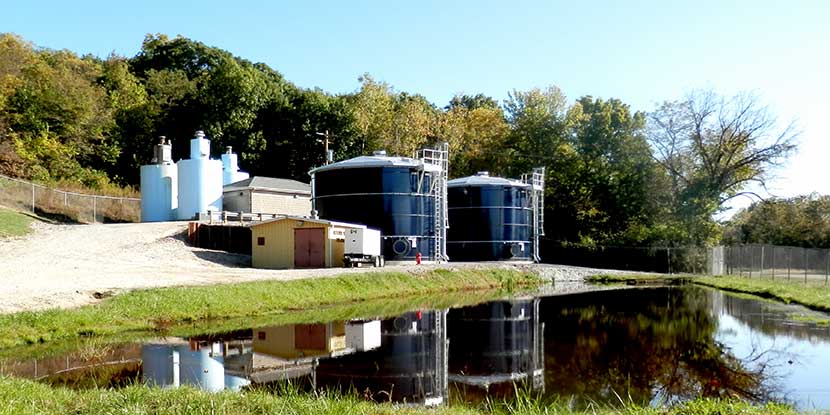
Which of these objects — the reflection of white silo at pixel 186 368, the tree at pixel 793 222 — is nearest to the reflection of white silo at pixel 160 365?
the reflection of white silo at pixel 186 368

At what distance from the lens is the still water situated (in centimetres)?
1316

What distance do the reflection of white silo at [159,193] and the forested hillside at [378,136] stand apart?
28.7ft

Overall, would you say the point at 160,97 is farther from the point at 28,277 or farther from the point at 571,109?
the point at 28,277

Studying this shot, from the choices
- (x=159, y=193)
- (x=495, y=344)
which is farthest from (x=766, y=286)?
(x=159, y=193)

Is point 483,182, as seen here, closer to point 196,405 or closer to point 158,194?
point 158,194

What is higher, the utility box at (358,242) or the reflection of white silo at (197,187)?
the reflection of white silo at (197,187)

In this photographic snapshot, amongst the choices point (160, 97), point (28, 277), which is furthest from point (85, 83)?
point (28, 277)

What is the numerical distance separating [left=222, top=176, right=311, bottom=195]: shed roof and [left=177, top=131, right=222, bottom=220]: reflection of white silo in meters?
3.40

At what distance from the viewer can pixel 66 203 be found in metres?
47.4

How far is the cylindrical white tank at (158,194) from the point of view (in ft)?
160

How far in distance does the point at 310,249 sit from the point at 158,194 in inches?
615

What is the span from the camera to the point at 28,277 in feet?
83.9

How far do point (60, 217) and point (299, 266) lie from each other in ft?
58.6

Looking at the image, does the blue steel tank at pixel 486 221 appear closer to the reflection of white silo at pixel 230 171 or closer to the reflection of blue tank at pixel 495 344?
the reflection of white silo at pixel 230 171
